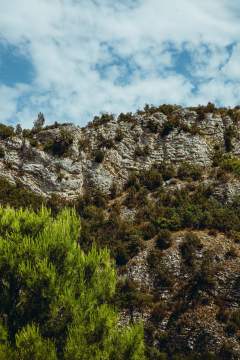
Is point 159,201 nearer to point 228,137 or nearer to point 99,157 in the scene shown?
point 99,157

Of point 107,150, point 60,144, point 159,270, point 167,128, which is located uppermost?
point 167,128

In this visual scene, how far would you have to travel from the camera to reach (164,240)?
38.4 meters

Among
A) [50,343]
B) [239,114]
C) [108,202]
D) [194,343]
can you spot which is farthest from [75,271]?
[239,114]

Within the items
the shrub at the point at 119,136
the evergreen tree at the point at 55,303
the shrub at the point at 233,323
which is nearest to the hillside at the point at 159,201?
the shrub at the point at 233,323

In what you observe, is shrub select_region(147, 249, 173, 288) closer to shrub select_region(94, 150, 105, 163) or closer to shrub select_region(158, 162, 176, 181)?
shrub select_region(158, 162, 176, 181)

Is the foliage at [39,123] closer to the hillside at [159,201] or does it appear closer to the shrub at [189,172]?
the hillside at [159,201]

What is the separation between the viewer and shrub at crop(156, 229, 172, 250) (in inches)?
1505

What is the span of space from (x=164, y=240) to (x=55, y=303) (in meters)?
19.2

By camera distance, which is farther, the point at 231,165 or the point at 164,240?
the point at 231,165

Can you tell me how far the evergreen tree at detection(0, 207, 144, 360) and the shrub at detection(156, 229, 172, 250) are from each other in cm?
1594

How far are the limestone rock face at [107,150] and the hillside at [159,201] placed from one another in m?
0.12

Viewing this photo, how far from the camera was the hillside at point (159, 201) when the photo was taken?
105 ft

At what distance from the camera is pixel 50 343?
62.0ft

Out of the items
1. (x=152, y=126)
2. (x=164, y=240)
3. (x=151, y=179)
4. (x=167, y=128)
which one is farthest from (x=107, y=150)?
(x=164, y=240)
